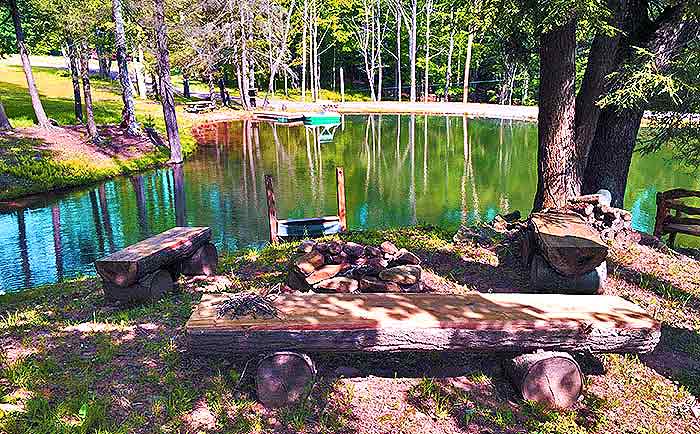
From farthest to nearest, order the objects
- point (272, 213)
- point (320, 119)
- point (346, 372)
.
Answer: point (320, 119)
point (272, 213)
point (346, 372)

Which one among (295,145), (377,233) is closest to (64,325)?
(377,233)

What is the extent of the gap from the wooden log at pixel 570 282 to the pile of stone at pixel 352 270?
58.7 inches

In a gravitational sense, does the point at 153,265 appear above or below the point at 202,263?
above

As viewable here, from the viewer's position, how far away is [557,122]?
7.66 m

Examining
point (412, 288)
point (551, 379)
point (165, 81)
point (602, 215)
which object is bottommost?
→ point (551, 379)

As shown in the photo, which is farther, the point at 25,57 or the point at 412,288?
the point at 25,57

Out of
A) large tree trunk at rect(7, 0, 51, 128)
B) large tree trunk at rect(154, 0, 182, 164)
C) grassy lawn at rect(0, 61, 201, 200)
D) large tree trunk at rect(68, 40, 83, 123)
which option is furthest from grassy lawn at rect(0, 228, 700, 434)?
large tree trunk at rect(68, 40, 83, 123)

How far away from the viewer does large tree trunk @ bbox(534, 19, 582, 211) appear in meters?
7.38

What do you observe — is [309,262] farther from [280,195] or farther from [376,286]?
[280,195]

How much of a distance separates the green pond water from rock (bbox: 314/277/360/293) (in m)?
5.44

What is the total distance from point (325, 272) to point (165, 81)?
14.3 m

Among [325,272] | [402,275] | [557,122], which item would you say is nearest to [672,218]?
[557,122]

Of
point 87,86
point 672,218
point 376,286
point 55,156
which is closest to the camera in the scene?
point 376,286

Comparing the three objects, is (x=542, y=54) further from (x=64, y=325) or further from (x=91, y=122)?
(x=91, y=122)
